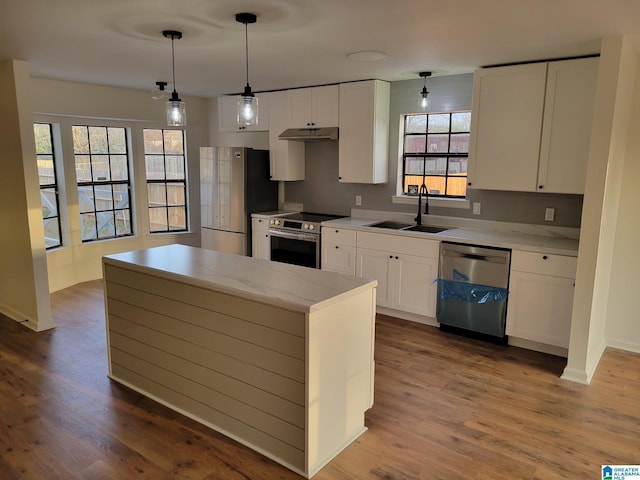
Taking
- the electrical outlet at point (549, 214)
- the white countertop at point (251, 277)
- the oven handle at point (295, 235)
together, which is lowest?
the oven handle at point (295, 235)

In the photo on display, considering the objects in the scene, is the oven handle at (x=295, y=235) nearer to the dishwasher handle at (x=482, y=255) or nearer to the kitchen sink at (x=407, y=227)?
the kitchen sink at (x=407, y=227)

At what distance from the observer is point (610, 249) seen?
12.1 ft

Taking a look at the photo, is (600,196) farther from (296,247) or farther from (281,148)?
(281,148)

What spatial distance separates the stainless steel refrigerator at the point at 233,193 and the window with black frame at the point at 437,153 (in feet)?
5.62

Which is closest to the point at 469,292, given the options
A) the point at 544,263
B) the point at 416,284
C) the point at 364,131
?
the point at 416,284

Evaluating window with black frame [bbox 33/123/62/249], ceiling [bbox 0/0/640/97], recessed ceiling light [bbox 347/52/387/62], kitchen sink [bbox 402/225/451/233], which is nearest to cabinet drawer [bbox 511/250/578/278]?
kitchen sink [bbox 402/225/451/233]

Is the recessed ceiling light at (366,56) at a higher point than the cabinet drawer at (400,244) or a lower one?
higher

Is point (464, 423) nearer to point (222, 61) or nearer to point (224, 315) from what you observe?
point (224, 315)

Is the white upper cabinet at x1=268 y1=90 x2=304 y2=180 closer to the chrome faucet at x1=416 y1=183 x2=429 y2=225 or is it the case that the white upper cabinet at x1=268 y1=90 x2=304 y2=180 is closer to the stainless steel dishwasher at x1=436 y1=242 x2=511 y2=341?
the chrome faucet at x1=416 y1=183 x2=429 y2=225

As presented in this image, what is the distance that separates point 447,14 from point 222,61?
195 centimetres

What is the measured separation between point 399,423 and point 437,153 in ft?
9.19

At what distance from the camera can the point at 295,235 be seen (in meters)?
5.11

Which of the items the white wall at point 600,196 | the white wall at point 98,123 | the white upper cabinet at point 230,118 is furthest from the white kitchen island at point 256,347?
the white upper cabinet at point 230,118

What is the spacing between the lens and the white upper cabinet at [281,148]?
17.3ft
